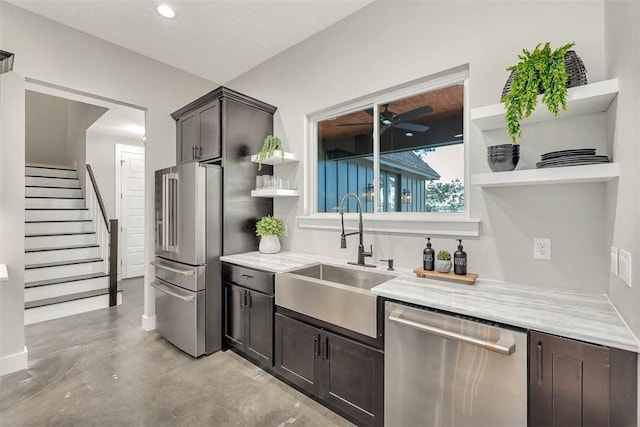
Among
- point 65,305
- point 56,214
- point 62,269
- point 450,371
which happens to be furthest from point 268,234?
point 56,214

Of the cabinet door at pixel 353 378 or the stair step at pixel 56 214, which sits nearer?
the cabinet door at pixel 353 378

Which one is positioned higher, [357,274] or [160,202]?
[160,202]

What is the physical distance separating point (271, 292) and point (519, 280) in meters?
1.69

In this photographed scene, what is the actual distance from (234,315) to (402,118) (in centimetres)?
229

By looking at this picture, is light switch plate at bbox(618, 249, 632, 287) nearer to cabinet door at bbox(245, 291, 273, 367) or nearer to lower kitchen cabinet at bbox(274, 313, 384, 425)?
lower kitchen cabinet at bbox(274, 313, 384, 425)

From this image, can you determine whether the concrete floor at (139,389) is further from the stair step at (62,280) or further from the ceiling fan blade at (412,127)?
the ceiling fan blade at (412,127)

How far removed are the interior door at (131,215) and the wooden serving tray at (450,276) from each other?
5.68m

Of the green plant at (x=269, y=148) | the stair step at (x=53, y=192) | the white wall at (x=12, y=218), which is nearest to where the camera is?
the white wall at (x=12, y=218)

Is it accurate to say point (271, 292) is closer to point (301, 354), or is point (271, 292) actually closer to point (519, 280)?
point (301, 354)

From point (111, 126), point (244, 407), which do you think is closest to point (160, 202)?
point (244, 407)

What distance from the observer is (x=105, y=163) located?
5.49 meters

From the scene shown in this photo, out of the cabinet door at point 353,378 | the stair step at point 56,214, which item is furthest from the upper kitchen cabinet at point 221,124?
the stair step at point 56,214

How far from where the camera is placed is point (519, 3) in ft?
5.76

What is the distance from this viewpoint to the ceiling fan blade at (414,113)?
2.27 m
